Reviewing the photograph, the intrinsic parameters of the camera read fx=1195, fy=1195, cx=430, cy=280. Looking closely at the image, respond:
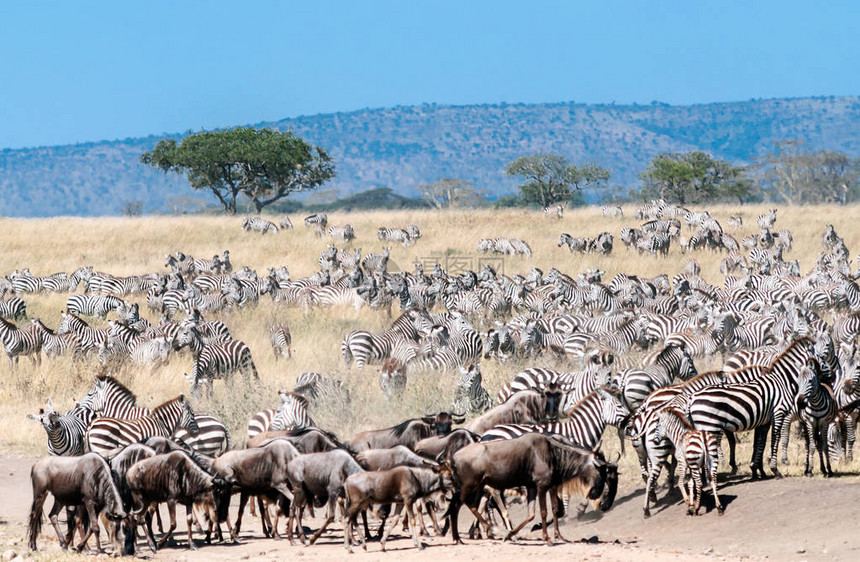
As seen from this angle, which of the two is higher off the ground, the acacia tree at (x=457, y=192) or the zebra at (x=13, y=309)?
the acacia tree at (x=457, y=192)

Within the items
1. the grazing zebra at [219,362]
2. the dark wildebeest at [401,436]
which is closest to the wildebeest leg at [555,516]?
the dark wildebeest at [401,436]

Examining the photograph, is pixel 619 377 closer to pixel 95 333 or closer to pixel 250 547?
pixel 250 547

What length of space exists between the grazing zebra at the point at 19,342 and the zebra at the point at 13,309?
19.5ft

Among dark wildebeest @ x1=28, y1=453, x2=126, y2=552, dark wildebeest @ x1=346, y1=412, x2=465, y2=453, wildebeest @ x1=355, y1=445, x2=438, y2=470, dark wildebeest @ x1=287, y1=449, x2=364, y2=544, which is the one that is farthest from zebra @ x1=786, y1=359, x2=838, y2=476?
dark wildebeest @ x1=28, y1=453, x2=126, y2=552

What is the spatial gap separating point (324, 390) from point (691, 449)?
19.7 feet

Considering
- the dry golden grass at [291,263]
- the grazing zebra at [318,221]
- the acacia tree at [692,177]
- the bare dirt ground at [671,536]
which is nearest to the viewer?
the bare dirt ground at [671,536]

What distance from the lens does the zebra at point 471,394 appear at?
14.2m

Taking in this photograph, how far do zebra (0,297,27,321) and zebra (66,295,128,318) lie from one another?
0.98 meters

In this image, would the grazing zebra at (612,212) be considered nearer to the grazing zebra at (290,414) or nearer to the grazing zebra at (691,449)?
the grazing zebra at (290,414)

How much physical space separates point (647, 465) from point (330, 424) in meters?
4.57

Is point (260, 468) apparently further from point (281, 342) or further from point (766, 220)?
point (766, 220)

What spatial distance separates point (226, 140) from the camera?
5788 cm

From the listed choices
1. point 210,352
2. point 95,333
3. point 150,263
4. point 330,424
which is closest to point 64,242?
point 150,263

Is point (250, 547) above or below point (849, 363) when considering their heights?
below
